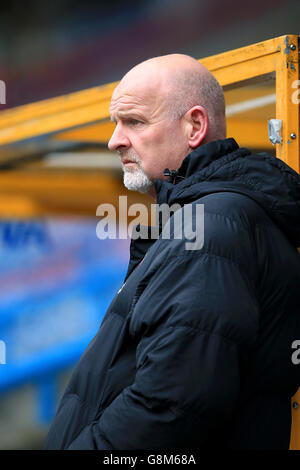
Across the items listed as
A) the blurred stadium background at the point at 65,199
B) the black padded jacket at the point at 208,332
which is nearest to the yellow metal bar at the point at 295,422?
the black padded jacket at the point at 208,332

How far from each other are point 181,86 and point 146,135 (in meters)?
0.13

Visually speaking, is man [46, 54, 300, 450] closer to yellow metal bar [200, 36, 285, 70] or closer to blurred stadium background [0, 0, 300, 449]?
yellow metal bar [200, 36, 285, 70]

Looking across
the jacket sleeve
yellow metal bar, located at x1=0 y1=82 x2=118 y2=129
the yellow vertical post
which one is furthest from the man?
yellow metal bar, located at x1=0 y1=82 x2=118 y2=129

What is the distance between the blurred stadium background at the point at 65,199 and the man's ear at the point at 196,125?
→ 248cm

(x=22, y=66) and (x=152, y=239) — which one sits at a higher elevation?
(x=22, y=66)

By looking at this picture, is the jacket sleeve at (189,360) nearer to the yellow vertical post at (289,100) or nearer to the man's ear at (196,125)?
the man's ear at (196,125)

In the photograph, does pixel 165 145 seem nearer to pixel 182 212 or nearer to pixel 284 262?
pixel 182 212

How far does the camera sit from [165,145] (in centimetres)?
137

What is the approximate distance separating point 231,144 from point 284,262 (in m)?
0.28
